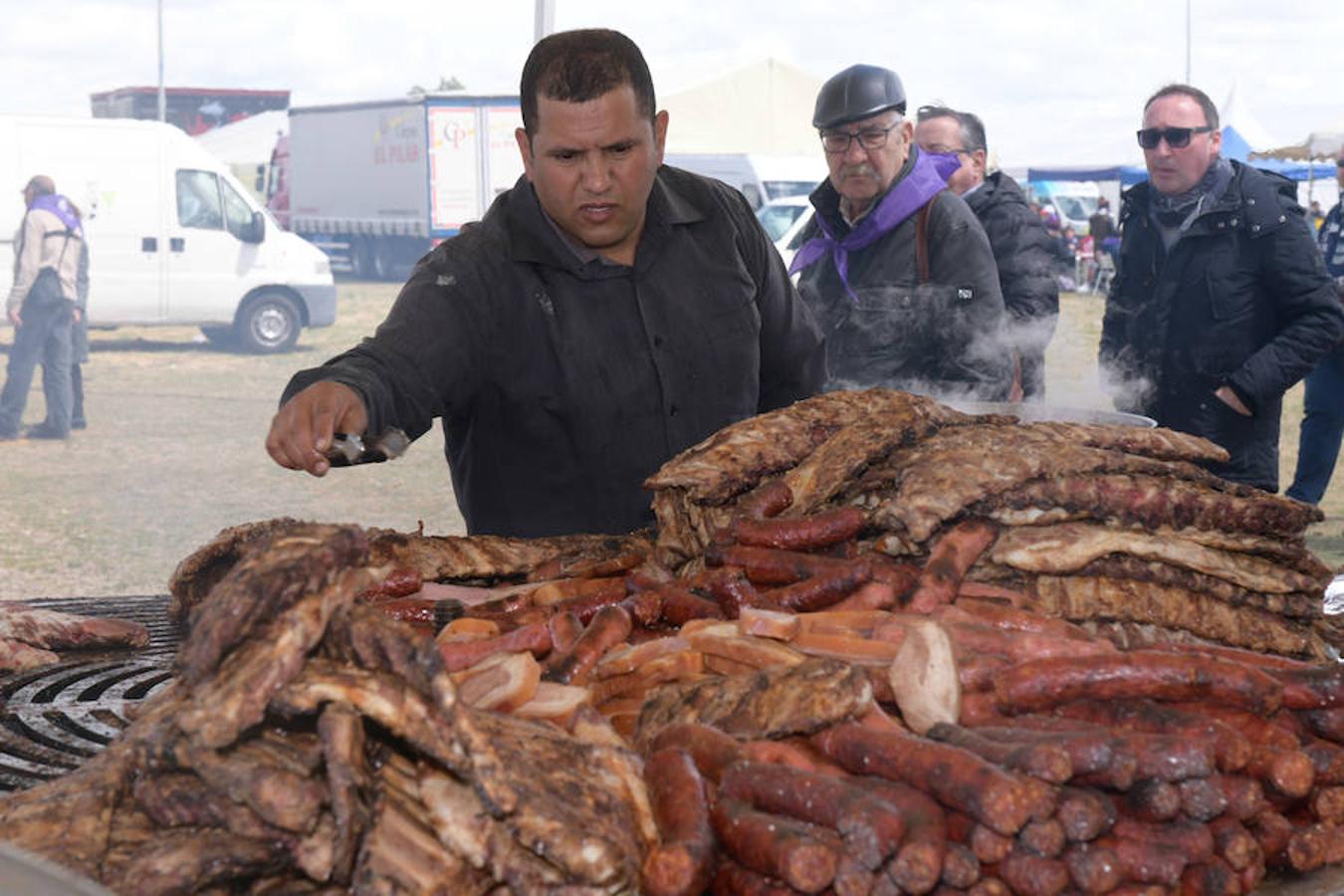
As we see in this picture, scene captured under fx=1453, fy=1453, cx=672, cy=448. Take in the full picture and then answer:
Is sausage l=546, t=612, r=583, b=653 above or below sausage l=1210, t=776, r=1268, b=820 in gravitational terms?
above

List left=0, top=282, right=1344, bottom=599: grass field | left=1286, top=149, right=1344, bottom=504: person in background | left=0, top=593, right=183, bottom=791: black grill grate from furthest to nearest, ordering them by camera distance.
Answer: left=0, top=282, right=1344, bottom=599: grass field
left=1286, top=149, right=1344, bottom=504: person in background
left=0, top=593, right=183, bottom=791: black grill grate

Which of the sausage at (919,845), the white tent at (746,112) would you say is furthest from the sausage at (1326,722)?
the white tent at (746,112)

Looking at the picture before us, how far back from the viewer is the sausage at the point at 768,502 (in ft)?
9.84

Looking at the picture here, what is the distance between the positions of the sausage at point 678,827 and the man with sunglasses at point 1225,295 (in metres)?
5.46

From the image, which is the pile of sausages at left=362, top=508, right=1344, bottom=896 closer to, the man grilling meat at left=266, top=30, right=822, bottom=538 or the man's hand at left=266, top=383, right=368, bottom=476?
the man's hand at left=266, top=383, right=368, bottom=476

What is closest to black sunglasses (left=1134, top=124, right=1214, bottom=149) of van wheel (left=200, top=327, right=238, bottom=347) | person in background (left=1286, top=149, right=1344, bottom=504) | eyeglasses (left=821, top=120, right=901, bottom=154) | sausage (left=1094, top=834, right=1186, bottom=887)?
eyeglasses (left=821, top=120, right=901, bottom=154)

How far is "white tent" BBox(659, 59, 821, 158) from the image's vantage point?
89.5 ft

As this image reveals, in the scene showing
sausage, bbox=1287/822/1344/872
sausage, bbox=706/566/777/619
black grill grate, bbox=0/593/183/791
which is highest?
sausage, bbox=706/566/777/619

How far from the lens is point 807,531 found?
2809 millimetres

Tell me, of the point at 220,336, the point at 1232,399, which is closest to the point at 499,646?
the point at 1232,399

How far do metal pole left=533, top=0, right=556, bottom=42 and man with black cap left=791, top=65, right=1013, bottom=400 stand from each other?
1721 millimetres

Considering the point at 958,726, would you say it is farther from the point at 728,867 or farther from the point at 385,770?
the point at 385,770

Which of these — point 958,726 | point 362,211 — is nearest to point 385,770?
point 958,726

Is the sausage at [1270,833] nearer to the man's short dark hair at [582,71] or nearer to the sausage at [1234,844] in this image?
the sausage at [1234,844]
